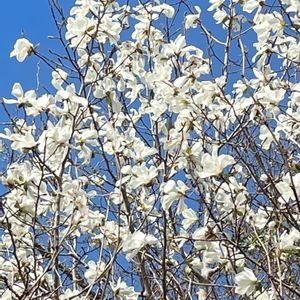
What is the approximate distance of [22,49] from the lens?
3.05 m

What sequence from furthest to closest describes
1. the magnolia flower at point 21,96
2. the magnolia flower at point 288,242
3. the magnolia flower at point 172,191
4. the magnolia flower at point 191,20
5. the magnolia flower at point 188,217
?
the magnolia flower at point 191,20 < the magnolia flower at point 21,96 < the magnolia flower at point 188,217 < the magnolia flower at point 172,191 < the magnolia flower at point 288,242

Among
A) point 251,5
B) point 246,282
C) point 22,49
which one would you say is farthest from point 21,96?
point 251,5

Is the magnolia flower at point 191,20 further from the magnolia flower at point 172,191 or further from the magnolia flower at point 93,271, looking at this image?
the magnolia flower at point 93,271

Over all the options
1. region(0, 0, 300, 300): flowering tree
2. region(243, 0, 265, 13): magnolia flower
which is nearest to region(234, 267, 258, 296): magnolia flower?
region(0, 0, 300, 300): flowering tree

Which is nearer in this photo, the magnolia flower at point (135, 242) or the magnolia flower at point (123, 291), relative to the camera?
the magnolia flower at point (135, 242)

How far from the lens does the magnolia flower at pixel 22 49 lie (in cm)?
304

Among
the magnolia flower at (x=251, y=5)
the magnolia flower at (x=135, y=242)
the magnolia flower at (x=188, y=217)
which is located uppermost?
the magnolia flower at (x=251, y=5)

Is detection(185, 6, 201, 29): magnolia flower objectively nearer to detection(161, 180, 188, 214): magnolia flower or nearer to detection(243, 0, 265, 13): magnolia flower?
detection(243, 0, 265, 13): magnolia flower

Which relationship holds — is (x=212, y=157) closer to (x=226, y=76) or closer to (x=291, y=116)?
(x=291, y=116)

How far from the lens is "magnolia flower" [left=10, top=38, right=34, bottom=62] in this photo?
3.04 metres

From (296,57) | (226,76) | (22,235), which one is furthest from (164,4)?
(22,235)

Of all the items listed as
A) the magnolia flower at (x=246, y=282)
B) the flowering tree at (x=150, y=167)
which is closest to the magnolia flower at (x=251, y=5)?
the flowering tree at (x=150, y=167)

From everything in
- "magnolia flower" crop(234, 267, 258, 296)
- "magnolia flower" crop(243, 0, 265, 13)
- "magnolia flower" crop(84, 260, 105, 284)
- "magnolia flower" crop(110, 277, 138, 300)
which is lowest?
"magnolia flower" crop(234, 267, 258, 296)

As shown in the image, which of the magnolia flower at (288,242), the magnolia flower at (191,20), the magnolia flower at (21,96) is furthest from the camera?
the magnolia flower at (191,20)
